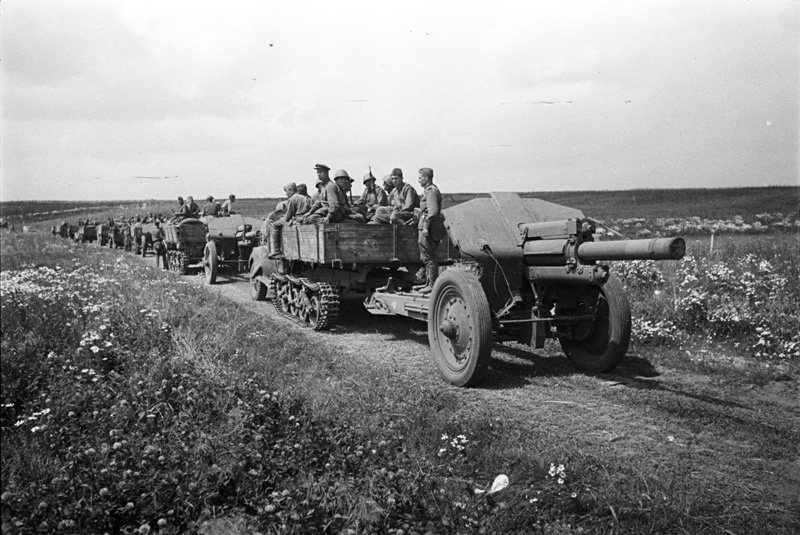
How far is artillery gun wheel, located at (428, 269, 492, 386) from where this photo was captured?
591 cm

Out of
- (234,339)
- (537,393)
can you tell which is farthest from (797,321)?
(234,339)

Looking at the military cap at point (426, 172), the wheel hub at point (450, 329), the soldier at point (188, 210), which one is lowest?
the wheel hub at point (450, 329)

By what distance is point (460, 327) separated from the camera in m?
6.26

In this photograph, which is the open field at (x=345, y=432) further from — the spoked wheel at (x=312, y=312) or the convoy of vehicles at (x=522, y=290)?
the spoked wheel at (x=312, y=312)

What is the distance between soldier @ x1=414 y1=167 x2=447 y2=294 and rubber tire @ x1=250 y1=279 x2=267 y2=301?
5.37 m

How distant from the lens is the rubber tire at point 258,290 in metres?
12.9

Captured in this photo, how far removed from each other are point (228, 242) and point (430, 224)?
9666mm

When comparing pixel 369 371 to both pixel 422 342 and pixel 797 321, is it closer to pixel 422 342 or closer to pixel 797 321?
pixel 422 342

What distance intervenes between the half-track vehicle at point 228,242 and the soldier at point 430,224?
788cm

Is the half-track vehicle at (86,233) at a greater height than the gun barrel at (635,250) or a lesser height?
lesser

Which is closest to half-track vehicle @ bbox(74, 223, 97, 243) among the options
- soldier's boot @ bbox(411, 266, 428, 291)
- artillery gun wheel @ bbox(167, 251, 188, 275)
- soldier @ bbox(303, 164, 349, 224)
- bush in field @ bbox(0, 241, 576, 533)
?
artillery gun wheel @ bbox(167, 251, 188, 275)

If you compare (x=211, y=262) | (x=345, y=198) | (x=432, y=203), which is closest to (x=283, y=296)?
(x=345, y=198)

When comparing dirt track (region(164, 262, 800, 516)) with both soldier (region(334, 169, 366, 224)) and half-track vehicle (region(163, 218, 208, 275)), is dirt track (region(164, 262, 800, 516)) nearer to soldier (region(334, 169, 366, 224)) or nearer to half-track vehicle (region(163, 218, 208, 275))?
soldier (region(334, 169, 366, 224))

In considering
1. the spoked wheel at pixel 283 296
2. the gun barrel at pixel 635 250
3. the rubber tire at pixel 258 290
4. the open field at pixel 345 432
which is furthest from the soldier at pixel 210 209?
the gun barrel at pixel 635 250
